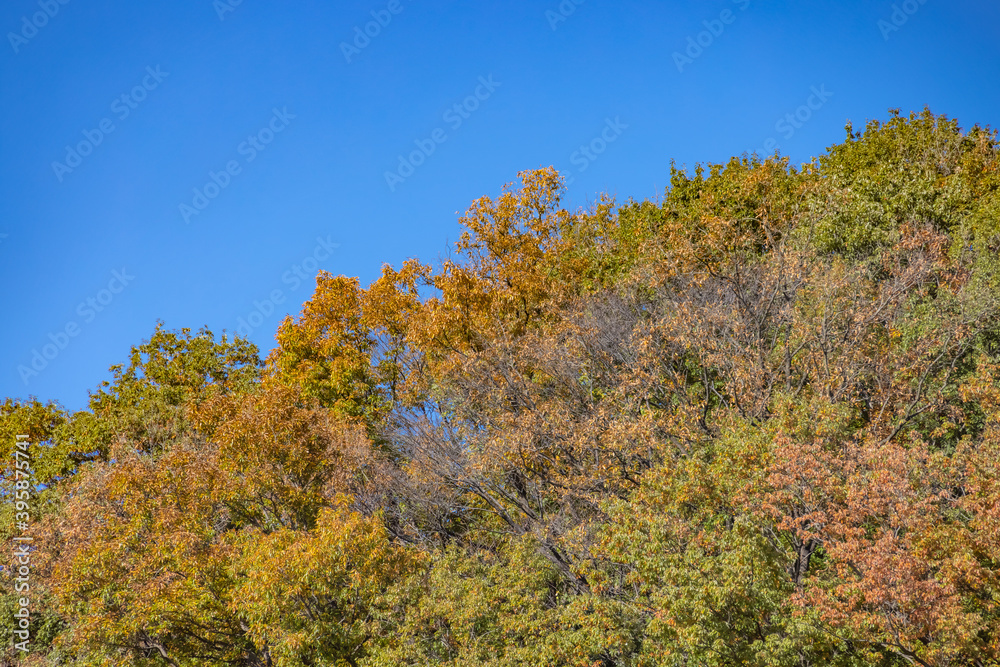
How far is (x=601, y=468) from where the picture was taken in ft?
63.0

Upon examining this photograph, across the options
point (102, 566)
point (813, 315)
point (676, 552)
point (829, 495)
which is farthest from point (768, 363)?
point (102, 566)

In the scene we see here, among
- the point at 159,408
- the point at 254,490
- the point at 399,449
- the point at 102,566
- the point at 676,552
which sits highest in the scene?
the point at 159,408

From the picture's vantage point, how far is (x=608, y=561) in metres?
16.3

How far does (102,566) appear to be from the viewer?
17359 mm

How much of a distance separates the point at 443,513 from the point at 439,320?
660 centimetres

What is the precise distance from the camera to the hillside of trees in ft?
40.4

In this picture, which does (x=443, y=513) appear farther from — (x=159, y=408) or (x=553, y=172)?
(x=159, y=408)

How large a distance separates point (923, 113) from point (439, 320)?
30556mm

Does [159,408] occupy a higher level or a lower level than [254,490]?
higher

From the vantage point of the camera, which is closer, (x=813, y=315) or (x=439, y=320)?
(x=813, y=315)

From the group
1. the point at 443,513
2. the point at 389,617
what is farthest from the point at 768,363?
the point at 389,617

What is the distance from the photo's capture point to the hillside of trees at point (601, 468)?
12328 mm

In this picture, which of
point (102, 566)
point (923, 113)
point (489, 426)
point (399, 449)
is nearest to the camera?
point (102, 566)

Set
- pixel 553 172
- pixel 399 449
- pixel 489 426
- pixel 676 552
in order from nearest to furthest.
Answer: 1. pixel 676 552
2. pixel 489 426
3. pixel 399 449
4. pixel 553 172
